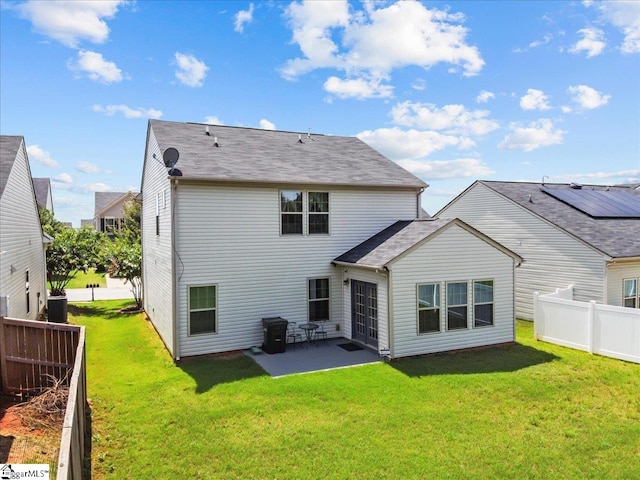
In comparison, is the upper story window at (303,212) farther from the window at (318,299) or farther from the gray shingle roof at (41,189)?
the gray shingle roof at (41,189)

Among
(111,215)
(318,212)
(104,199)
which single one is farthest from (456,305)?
(104,199)

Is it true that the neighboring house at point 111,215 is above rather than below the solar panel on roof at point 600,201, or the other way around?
above

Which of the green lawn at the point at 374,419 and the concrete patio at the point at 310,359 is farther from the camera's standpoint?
the concrete patio at the point at 310,359

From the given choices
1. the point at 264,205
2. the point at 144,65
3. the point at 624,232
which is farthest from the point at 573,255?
the point at 144,65

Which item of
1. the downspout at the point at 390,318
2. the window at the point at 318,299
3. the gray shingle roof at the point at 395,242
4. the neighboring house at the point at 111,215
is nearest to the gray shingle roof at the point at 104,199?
the neighboring house at the point at 111,215

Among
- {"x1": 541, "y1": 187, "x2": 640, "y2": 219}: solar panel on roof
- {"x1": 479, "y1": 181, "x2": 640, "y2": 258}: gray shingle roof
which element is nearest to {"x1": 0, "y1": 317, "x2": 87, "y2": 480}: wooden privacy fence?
{"x1": 479, "y1": 181, "x2": 640, "y2": 258}: gray shingle roof

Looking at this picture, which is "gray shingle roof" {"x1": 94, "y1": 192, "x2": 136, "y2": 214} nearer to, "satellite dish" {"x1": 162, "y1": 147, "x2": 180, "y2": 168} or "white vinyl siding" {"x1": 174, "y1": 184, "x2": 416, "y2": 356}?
"satellite dish" {"x1": 162, "y1": 147, "x2": 180, "y2": 168}
